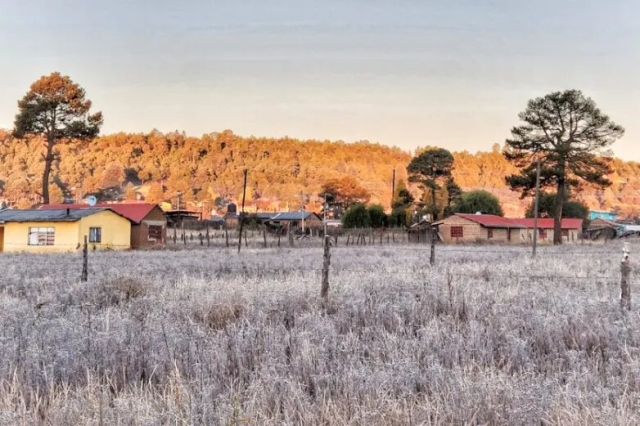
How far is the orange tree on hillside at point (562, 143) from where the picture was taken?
152 feet

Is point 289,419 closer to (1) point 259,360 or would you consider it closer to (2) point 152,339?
(1) point 259,360

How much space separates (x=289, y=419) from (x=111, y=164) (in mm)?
176864

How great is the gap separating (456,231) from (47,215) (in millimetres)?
36664

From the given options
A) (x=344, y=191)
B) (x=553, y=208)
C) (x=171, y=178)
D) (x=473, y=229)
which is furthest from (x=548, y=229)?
(x=171, y=178)

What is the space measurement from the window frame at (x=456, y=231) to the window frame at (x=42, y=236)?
119ft

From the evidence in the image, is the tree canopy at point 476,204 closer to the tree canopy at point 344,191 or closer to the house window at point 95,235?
the tree canopy at point 344,191

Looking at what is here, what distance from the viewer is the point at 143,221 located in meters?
42.7

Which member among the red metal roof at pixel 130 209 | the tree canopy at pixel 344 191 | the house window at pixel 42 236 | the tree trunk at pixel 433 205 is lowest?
the house window at pixel 42 236

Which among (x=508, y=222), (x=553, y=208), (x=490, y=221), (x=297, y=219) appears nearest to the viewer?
(x=490, y=221)

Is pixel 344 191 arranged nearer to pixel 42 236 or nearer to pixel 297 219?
pixel 297 219

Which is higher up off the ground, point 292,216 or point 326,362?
point 292,216

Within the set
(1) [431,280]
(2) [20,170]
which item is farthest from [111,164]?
(1) [431,280]

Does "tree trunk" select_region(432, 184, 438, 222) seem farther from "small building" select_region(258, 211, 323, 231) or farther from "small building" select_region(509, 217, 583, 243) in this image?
"small building" select_region(258, 211, 323, 231)

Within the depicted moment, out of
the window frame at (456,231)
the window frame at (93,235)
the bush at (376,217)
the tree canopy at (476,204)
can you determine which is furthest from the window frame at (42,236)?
the tree canopy at (476,204)
